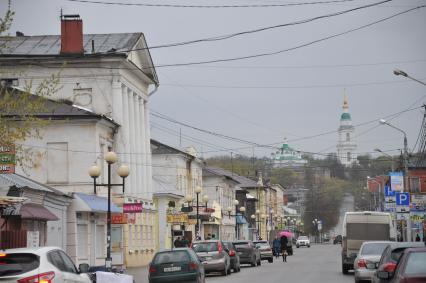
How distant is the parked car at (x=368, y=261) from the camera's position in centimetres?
2892

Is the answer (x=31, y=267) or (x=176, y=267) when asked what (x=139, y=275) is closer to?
(x=176, y=267)

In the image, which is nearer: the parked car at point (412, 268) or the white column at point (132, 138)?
the parked car at point (412, 268)

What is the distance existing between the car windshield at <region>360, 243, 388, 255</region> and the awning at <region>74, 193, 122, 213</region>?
1881 cm

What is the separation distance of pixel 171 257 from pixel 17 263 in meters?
13.9

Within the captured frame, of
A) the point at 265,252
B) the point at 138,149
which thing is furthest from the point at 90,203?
the point at 265,252

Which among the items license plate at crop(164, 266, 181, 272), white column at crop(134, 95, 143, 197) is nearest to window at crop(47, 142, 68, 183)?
white column at crop(134, 95, 143, 197)

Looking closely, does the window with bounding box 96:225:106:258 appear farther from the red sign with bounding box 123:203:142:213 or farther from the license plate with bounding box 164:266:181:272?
the license plate with bounding box 164:266:181:272

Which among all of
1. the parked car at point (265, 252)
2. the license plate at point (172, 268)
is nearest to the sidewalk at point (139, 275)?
the license plate at point (172, 268)

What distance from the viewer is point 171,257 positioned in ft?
101

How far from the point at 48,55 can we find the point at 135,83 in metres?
8.00

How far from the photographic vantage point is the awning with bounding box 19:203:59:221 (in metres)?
34.6

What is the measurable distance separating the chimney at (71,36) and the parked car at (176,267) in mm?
28101

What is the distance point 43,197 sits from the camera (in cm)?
3956

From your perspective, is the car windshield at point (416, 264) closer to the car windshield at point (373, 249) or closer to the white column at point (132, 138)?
the car windshield at point (373, 249)
